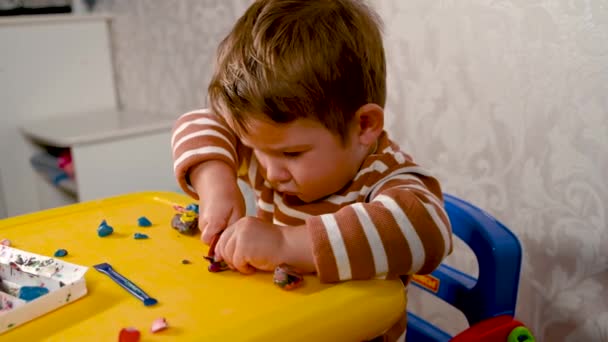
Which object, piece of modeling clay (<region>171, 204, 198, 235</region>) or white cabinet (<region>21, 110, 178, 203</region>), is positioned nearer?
piece of modeling clay (<region>171, 204, 198, 235</region>)

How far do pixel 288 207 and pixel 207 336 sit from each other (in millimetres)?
270

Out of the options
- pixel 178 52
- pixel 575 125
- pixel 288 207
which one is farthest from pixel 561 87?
pixel 178 52

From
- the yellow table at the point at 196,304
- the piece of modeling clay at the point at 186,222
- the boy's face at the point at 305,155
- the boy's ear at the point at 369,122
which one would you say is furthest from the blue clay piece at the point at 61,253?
the boy's ear at the point at 369,122

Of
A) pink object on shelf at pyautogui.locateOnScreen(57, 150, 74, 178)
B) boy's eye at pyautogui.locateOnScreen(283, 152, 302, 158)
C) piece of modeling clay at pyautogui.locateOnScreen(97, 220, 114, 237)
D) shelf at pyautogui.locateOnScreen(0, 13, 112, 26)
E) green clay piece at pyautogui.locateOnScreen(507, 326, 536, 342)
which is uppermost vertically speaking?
shelf at pyautogui.locateOnScreen(0, 13, 112, 26)

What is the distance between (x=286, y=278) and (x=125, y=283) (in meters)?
0.15

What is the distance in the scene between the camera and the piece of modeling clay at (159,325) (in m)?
0.47

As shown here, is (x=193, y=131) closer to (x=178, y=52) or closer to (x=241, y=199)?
(x=241, y=199)

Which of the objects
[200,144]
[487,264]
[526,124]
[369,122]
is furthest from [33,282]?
[526,124]

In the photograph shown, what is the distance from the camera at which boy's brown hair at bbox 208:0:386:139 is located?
22.0 inches

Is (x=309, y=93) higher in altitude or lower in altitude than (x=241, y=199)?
higher

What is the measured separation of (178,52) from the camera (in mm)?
1658

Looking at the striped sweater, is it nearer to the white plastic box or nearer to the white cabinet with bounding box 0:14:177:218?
the white plastic box

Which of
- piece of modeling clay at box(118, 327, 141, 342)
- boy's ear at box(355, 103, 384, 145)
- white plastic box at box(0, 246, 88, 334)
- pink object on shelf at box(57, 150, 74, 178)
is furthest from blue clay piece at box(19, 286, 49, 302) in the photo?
pink object on shelf at box(57, 150, 74, 178)

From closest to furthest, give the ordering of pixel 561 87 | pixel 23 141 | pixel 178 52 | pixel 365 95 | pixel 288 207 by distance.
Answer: pixel 365 95 < pixel 288 207 < pixel 561 87 < pixel 178 52 < pixel 23 141
